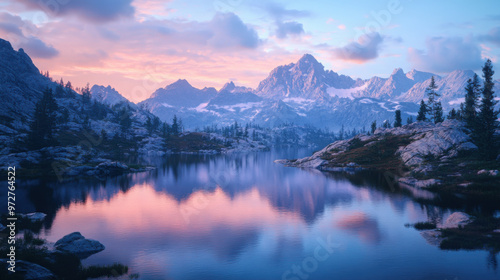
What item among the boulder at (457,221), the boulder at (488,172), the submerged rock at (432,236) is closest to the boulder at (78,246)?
the submerged rock at (432,236)

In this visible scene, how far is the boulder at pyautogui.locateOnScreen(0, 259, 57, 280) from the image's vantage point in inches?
1059

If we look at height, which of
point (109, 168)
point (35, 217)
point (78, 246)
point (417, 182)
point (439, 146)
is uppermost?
point (439, 146)

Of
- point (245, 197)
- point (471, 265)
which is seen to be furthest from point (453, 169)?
point (471, 265)

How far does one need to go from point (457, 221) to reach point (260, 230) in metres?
28.9

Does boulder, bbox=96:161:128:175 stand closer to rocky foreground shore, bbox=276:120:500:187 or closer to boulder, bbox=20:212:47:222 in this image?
boulder, bbox=20:212:47:222

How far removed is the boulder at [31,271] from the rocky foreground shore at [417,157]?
262 ft

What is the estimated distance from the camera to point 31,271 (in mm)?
27750

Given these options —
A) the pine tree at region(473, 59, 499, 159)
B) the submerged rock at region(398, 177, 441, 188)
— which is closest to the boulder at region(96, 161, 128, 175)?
the submerged rock at region(398, 177, 441, 188)

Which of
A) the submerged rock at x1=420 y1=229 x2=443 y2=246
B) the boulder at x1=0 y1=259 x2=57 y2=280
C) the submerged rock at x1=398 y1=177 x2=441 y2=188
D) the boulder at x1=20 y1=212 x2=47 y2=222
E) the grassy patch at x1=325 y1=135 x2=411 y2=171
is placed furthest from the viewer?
the grassy patch at x1=325 y1=135 x2=411 y2=171

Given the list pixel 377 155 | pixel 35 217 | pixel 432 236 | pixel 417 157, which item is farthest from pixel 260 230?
pixel 377 155

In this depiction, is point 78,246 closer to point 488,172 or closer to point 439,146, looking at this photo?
point 488,172

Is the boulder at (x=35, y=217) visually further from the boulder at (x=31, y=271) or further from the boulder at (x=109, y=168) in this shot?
the boulder at (x=109, y=168)

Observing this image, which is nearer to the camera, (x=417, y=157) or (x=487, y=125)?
(x=487, y=125)

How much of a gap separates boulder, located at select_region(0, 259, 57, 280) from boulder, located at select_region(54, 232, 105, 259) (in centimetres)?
761
